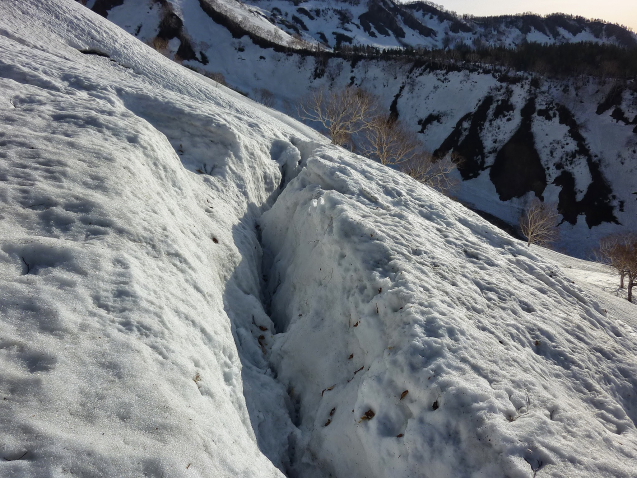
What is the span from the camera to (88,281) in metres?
3.99

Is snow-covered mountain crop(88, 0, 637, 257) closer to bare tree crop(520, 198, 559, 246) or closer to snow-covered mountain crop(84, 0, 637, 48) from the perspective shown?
bare tree crop(520, 198, 559, 246)

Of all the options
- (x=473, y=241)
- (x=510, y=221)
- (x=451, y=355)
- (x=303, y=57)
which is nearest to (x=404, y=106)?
(x=303, y=57)

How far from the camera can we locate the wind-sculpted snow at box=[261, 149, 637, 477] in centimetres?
408

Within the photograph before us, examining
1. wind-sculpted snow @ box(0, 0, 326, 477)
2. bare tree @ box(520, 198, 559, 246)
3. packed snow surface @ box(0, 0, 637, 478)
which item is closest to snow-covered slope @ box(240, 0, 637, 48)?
bare tree @ box(520, 198, 559, 246)

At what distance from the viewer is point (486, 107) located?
183 ft

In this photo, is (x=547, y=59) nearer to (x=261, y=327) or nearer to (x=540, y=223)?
(x=540, y=223)

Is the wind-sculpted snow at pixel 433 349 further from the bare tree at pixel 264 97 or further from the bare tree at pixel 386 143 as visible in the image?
the bare tree at pixel 264 97

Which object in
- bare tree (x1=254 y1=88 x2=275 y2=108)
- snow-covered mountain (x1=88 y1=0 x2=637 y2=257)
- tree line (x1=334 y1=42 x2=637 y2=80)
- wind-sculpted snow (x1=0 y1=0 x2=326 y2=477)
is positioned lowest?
wind-sculpted snow (x1=0 y1=0 x2=326 y2=477)

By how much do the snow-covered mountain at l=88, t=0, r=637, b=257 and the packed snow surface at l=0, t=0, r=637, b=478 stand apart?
4489 cm

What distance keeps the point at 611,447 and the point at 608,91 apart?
66.3m

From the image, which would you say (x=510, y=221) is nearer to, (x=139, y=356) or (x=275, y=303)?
(x=275, y=303)

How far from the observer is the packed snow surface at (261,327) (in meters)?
3.19

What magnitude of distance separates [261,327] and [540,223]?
3010 centimetres

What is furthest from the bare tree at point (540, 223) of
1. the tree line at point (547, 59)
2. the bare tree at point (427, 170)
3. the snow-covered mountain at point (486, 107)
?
the tree line at point (547, 59)
